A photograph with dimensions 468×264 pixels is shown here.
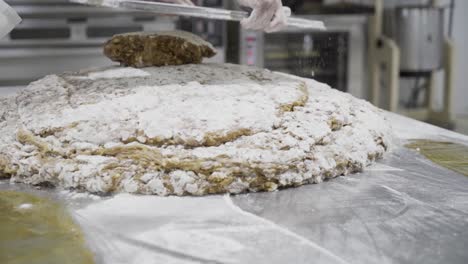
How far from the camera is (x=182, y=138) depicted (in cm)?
110

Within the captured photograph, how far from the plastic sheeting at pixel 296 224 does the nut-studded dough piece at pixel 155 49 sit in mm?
497

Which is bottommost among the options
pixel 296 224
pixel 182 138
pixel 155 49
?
pixel 296 224

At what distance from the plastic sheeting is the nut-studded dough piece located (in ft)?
1.63

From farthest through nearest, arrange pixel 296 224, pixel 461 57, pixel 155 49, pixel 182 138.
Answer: pixel 461 57
pixel 155 49
pixel 182 138
pixel 296 224

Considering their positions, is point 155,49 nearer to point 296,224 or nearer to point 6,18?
point 6,18

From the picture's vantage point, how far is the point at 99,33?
2725 millimetres

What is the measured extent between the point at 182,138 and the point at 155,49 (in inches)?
17.2

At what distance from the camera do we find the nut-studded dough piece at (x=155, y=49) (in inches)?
57.2

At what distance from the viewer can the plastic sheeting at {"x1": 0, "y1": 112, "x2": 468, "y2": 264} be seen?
0.83 metres

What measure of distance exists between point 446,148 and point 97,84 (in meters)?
0.86

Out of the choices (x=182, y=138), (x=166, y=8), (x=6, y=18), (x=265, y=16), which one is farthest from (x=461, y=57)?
(x=6, y=18)

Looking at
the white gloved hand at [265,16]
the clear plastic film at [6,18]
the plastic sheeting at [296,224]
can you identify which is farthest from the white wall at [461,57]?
the clear plastic film at [6,18]

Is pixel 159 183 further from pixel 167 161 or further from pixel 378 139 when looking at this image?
pixel 378 139

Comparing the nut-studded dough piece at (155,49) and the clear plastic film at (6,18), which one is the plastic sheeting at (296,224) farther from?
the nut-studded dough piece at (155,49)
